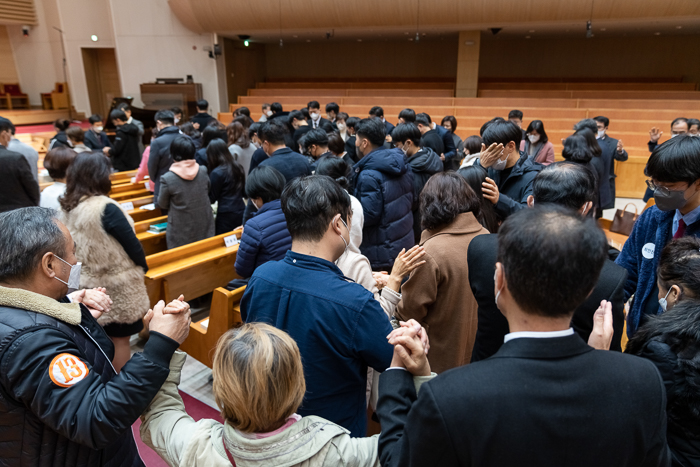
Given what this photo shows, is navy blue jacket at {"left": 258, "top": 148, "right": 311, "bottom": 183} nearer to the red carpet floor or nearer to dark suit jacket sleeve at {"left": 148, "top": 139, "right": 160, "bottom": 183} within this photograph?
dark suit jacket sleeve at {"left": 148, "top": 139, "right": 160, "bottom": 183}

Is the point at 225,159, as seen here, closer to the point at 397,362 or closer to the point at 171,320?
the point at 171,320

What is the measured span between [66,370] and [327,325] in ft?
2.15

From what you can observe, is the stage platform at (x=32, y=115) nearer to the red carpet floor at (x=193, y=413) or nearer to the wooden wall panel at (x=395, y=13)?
the wooden wall panel at (x=395, y=13)

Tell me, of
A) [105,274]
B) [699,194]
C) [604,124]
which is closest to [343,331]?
[699,194]

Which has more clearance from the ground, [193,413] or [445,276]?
[445,276]

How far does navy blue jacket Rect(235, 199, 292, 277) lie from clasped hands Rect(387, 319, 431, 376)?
129 cm

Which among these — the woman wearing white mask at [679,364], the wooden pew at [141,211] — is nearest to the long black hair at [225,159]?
the wooden pew at [141,211]

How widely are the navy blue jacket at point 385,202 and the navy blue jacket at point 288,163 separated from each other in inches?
21.2

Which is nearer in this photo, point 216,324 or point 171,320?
point 171,320

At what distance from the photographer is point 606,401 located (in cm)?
79

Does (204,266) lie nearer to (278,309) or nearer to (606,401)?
(278,309)

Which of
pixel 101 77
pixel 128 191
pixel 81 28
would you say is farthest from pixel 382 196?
pixel 101 77

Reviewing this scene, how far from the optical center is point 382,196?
10.1 feet

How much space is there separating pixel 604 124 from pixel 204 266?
503 centimetres
